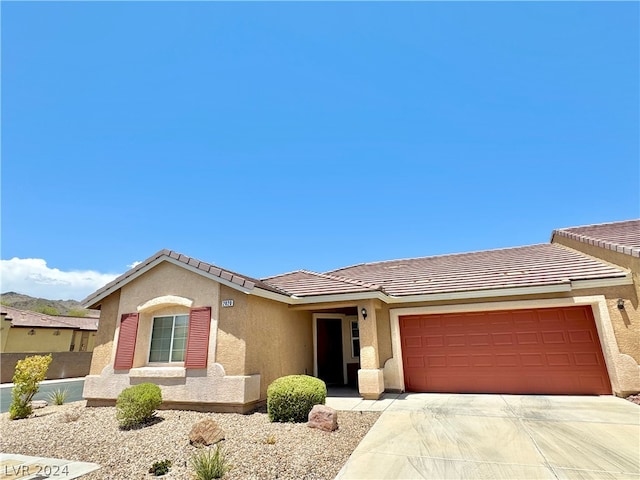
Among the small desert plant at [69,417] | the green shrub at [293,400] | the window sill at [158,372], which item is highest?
the window sill at [158,372]

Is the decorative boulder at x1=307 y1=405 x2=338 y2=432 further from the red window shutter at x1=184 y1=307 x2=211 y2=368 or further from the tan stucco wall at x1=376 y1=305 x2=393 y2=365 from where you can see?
the tan stucco wall at x1=376 y1=305 x2=393 y2=365

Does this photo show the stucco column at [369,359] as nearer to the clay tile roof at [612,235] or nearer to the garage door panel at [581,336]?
the garage door panel at [581,336]

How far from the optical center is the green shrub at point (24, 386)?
8.96 metres

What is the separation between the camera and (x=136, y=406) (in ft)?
23.5

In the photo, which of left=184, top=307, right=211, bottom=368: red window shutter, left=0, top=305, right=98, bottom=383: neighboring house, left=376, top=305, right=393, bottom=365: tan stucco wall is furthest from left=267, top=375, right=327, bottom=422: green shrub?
left=0, top=305, right=98, bottom=383: neighboring house

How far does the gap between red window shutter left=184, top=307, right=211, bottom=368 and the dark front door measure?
18.2 ft

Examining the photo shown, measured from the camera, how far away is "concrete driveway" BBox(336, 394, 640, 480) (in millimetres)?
4230

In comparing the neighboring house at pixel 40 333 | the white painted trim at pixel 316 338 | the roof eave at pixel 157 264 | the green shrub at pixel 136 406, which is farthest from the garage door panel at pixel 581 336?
the neighboring house at pixel 40 333

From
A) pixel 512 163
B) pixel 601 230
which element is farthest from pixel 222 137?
pixel 601 230

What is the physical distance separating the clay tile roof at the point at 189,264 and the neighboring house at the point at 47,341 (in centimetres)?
1888

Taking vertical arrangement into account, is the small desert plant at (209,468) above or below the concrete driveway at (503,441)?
above

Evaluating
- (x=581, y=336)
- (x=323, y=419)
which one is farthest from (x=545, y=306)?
(x=323, y=419)

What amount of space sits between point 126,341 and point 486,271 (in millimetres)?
13018

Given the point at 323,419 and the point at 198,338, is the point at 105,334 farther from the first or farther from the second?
the point at 323,419
